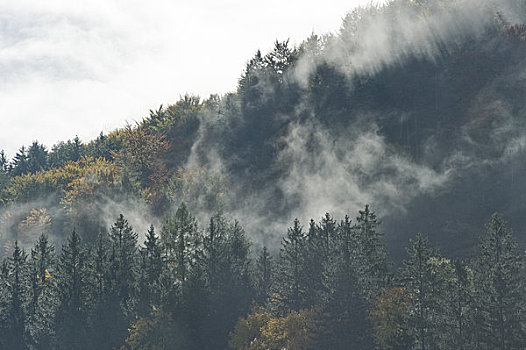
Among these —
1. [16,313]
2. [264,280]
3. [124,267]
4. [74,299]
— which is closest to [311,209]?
[264,280]

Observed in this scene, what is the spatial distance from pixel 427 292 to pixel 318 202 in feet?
184

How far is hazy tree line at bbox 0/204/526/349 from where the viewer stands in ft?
169

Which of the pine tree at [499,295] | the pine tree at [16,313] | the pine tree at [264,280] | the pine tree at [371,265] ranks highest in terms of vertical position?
the pine tree at [16,313]

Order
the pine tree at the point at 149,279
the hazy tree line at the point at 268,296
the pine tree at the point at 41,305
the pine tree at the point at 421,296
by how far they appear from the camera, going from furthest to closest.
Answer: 1. the pine tree at the point at 41,305
2. the pine tree at the point at 149,279
3. the pine tree at the point at 421,296
4. the hazy tree line at the point at 268,296

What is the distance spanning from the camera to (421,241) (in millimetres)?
54875

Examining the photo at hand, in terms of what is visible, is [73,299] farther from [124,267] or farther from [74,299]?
[124,267]

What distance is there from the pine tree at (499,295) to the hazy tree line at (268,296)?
96 millimetres

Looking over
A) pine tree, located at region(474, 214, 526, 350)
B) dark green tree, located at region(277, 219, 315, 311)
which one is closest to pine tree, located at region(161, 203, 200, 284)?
dark green tree, located at region(277, 219, 315, 311)

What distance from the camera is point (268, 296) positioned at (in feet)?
235

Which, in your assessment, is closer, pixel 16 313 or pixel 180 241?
pixel 180 241

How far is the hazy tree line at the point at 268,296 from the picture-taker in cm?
5166

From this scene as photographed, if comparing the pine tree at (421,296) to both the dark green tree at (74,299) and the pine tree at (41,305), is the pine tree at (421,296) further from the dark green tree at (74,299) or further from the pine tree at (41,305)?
the pine tree at (41,305)

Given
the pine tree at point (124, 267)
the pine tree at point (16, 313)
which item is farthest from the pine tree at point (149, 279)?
the pine tree at point (16, 313)

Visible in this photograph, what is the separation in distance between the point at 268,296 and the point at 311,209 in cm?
3889
